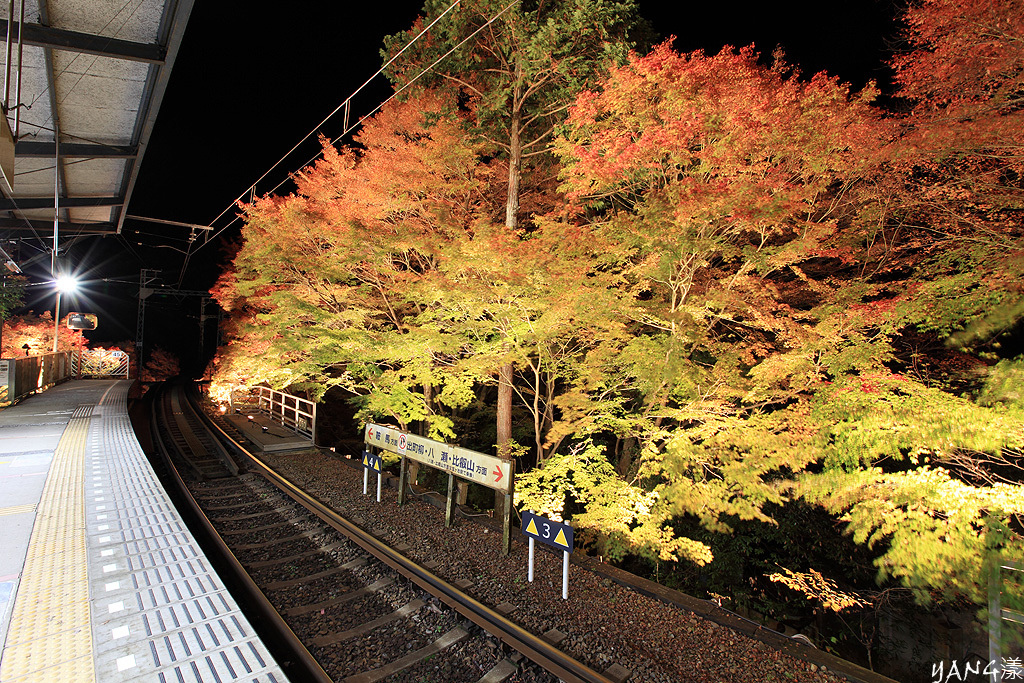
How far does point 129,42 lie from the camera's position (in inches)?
251

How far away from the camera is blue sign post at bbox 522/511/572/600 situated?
542 centimetres

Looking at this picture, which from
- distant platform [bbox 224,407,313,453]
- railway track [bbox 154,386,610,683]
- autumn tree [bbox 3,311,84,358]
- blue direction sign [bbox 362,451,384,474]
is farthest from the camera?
autumn tree [bbox 3,311,84,358]

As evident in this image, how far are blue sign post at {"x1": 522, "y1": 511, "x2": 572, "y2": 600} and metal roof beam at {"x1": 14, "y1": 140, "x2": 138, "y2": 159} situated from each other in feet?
34.5

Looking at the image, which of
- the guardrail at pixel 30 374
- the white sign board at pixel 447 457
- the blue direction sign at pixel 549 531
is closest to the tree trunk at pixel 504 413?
the white sign board at pixel 447 457

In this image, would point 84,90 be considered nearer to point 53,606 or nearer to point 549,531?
point 53,606

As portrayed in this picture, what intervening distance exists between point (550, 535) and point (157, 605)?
395 cm

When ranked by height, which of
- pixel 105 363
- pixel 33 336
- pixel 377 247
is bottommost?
pixel 105 363

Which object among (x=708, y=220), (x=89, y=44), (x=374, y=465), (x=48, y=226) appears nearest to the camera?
(x=89, y=44)

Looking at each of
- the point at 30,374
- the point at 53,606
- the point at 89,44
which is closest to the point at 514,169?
the point at 89,44

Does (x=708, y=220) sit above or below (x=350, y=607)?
above

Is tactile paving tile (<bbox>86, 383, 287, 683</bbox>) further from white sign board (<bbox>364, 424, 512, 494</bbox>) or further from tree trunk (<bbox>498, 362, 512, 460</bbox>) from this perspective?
tree trunk (<bbox>498, 362, 512, 460</bbox>)

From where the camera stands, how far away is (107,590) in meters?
4.18

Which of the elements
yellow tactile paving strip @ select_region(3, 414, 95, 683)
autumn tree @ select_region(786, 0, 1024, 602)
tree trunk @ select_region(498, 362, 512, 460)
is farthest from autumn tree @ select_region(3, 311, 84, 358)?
autumn tree @ select_region(786, 0, 1024, 602)

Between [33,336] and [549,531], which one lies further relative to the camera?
[33,336]
